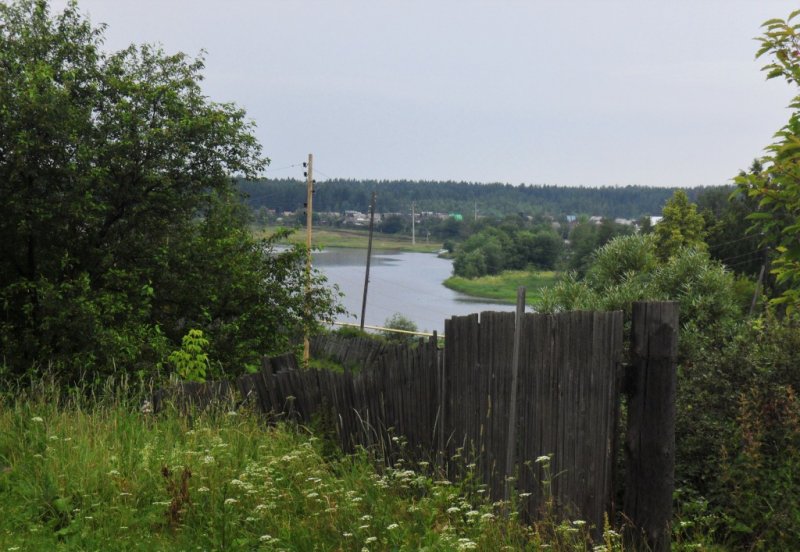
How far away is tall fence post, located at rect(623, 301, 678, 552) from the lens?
179 inches

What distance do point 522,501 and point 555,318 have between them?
117 centimetres

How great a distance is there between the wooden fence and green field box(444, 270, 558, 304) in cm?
7772

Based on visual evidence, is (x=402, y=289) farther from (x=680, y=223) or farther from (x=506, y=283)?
(x=680, y=223)

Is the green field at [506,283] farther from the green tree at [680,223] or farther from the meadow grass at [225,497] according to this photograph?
the meadow grass at [225,497]

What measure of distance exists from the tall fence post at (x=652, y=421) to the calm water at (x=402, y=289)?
56887mm

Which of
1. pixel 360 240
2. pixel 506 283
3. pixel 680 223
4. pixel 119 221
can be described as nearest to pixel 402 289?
pixel 506 283

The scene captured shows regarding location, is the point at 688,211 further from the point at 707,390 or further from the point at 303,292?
the point at 707,390

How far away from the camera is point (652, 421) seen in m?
4.60

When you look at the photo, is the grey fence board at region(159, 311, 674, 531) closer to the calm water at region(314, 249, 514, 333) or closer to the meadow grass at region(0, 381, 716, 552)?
the meadow grass at region(0, 381, 716, 552)

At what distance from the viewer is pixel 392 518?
191 inches

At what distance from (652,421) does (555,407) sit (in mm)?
575

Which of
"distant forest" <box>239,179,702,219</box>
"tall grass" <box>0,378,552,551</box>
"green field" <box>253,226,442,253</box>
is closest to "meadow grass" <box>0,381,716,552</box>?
"tall grass" <box>0,378,552,551</box>

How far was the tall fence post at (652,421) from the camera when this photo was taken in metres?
4.55

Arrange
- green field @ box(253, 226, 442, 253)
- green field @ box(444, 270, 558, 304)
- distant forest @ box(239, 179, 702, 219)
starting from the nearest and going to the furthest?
green field @ box(444, 270, 558, 304)
green field @ box(253, 226, 442, 253)
distant forest @ box(239, 179, 702, 219)
